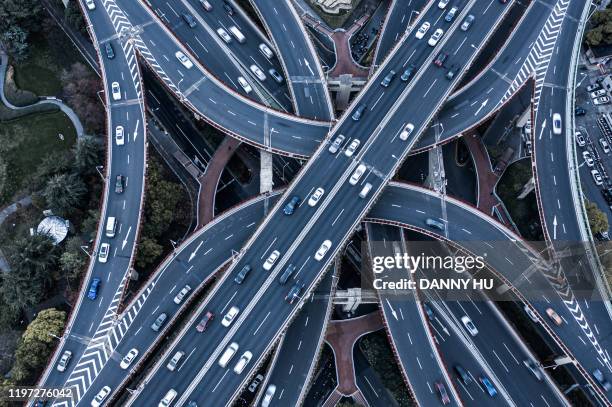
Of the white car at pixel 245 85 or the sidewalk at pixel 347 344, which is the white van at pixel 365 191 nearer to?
the sidewalk at pixel 347 344

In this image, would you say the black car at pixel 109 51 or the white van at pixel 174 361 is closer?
the white van at pixel 174 361

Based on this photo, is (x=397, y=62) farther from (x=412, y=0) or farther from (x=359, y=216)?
(x=359, y=216)

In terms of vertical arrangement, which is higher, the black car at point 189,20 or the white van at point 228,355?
the black car at point 189,20

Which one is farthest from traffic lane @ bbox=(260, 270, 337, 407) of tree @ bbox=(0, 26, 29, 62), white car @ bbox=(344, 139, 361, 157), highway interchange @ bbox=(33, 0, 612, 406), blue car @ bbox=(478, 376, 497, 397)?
tree @ bbox=(0, 26, 29, 62)

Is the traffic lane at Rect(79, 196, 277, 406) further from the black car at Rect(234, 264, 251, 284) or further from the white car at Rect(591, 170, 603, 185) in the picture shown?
the white car at Rect(591, 170, 603, 185)

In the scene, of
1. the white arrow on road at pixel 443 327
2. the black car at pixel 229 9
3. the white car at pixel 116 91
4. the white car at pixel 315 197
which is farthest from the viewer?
the black car at pixel 229 9

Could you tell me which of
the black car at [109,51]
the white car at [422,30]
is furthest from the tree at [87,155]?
the white car at [422,30]

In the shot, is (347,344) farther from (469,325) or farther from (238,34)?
(238,34)

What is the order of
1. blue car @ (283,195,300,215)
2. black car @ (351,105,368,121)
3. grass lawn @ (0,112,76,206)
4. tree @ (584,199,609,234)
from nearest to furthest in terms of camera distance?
blue car @ (283,195,300,215), black car @ (351,105,368,121), tree @ (584,199,609,234), grass lawn @ (0,112,76,206)
